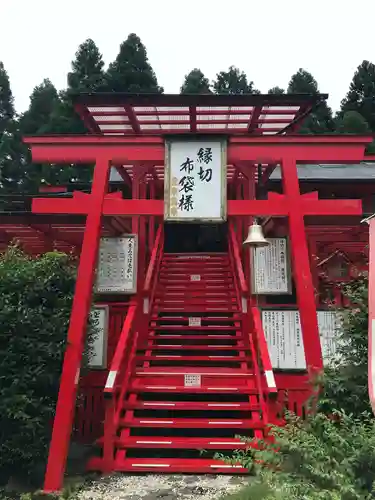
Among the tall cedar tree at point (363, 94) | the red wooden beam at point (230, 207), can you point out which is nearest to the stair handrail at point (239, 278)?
the red wooden beam at point (230, 207)

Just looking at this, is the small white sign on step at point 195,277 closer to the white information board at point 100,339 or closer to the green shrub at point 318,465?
the white information board at point 100,339

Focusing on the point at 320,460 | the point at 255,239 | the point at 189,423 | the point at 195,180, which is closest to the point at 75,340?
the point at 189,423

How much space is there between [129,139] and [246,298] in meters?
3.91

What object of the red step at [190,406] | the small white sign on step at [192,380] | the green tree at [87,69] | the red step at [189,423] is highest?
the green tree at [87,69]

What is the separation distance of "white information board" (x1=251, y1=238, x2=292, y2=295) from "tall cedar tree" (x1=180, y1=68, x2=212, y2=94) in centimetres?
2744

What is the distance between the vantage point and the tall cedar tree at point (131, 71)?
103 ft

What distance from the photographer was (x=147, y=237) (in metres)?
11.6

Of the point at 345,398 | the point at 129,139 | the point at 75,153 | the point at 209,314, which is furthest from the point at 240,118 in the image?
the point at 345,398

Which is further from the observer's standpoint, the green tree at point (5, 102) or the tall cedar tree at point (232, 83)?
the tall cedar tree at point (232, 83)

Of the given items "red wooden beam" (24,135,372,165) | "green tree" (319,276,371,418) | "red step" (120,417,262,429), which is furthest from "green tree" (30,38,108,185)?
"green tree" (319,276,371,418)

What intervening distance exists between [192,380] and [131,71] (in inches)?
1095

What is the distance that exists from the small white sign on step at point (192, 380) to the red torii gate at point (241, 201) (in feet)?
6.04

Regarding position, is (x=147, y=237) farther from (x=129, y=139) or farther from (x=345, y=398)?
(x=345, y=398)

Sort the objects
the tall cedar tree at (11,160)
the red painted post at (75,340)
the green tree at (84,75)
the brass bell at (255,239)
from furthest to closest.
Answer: the green tree at (84,75) → the tall cedar tree at (11,160) → the brass bell at (255,239) → the red painted post at (75,340)
